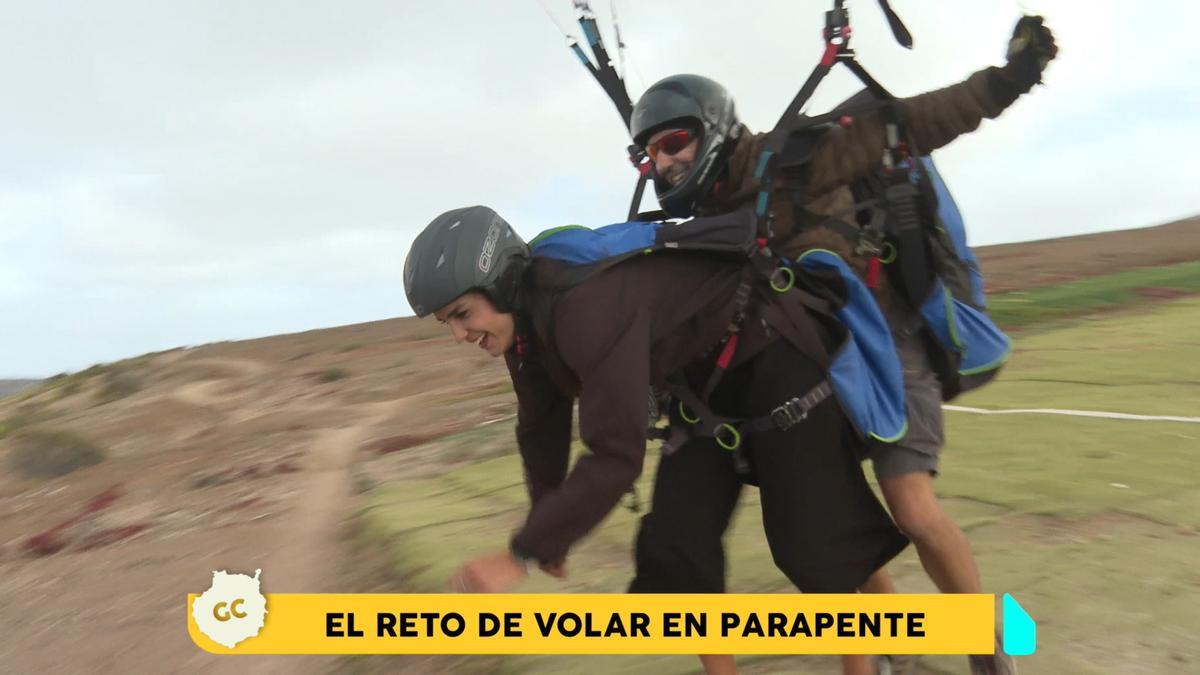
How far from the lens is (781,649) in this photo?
2.24m

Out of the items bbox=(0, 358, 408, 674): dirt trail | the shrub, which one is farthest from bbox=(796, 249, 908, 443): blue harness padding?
the shrub

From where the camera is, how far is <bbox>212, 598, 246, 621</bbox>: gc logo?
6.98 feet

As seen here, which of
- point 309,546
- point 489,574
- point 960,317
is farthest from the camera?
point 309,546

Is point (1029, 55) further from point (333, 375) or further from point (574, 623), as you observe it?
point (333, 375)

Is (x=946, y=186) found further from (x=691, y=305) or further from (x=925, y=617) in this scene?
(x=925, y=617)

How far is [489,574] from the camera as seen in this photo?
2092 millimetres

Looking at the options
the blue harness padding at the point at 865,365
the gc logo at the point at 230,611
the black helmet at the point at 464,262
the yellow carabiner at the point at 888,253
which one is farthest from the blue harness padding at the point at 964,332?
the gc logo at the point at 230,611

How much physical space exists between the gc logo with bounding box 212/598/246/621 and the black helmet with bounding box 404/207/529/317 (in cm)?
76

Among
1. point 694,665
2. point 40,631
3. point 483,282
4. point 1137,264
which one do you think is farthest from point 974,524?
point 1137,264

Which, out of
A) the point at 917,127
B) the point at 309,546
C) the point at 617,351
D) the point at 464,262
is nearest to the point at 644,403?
the point at 617,351

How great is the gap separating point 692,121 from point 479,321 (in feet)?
2.93

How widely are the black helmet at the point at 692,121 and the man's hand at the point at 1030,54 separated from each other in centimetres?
74

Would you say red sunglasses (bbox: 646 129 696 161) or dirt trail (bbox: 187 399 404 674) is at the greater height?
red sunglasses (bbox: 646 129 696 161)

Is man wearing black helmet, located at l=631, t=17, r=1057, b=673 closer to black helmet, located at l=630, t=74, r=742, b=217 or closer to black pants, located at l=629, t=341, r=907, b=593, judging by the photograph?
black helmet, located at l=630, t=74, r=742, b=217
